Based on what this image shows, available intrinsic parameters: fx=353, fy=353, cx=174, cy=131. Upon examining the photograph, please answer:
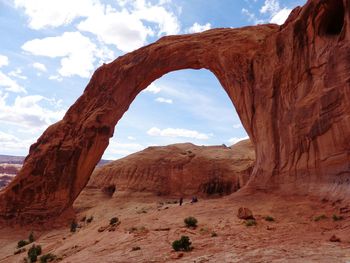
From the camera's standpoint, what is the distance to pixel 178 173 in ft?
143

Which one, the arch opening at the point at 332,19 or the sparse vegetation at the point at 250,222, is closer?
the sparse vegetation at the point at 250,222

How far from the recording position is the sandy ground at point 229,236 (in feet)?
29.6

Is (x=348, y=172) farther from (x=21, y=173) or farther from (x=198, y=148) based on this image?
(x=198, y=148)

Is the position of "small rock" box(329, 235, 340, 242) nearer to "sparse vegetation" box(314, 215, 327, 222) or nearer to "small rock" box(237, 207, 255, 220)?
"sparse vegetation" box(314, 215, 327, 222)

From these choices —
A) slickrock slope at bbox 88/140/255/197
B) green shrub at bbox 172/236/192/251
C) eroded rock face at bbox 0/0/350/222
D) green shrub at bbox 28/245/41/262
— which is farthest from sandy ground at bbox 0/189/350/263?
slickrock slope at bbox 88/140/255/197

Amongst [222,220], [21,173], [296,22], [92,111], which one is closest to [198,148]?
[92,111]

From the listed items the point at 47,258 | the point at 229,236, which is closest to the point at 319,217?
the point at 229,236

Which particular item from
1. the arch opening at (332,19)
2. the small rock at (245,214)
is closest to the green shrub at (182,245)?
the small rock at (245,214)

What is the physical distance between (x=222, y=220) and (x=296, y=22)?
10.8 meters

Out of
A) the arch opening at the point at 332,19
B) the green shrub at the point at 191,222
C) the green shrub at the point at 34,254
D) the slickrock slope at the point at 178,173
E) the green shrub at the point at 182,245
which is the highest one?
the arch opening at the point at 332,19

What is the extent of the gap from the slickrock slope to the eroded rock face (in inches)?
698

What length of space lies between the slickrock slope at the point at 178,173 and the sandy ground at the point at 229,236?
24.4m

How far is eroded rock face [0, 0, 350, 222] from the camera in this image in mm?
14719

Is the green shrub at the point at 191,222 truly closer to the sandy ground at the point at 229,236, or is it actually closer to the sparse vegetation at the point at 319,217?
the sandy ground at the point at 229,236
